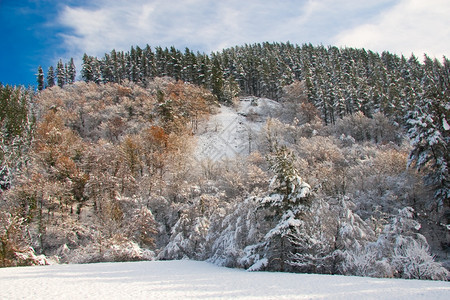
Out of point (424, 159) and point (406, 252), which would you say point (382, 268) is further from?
point (424, 159)

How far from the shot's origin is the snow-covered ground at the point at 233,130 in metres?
49.0

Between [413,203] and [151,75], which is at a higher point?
[151,75]

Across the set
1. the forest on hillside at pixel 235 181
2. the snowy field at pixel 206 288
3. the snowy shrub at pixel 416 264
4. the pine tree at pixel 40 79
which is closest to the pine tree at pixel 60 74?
the pine tree at pixel 40 79

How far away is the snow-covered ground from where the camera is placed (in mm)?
49025

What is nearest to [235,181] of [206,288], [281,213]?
[281,213]

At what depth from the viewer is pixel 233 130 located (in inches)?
2226

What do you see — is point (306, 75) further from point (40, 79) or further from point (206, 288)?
point (40, 79)

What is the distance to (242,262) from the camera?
1477 cm

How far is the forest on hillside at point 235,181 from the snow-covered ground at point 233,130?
8.97ft

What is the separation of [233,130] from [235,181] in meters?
24.1

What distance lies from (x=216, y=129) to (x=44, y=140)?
3102 centimetres

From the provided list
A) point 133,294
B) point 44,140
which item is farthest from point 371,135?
point 44,140

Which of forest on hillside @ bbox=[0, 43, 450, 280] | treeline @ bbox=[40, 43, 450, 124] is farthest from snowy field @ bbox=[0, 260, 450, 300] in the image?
treeline @ bbox=[40, 43, 450, 124]

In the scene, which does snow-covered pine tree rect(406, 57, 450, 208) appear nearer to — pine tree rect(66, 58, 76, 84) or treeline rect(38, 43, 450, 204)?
treeline rect(38, 43, 450, 204)
